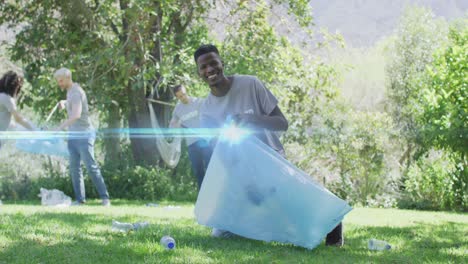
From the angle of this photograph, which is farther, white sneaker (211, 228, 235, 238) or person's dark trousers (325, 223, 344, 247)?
white sneaker (211, 228, 235, 238)

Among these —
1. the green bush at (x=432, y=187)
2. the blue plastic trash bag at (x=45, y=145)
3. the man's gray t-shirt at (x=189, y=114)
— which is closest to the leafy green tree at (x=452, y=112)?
the green bush at (x=432, y=187)

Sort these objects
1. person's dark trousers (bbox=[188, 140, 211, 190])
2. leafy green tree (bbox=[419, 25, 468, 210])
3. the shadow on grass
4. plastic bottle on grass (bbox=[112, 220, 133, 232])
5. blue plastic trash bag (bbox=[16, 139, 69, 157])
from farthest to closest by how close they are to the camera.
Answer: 1. leafy green tree (bbox=[419, 25, 468, 210])
2. blue plastic trash bag (bbox=[16, 139, 69, 157])
3. person's dark trousers (bbox=[188, 140, 211, 190])
4. plastic bottle on grass (bbox=[112, 220, 133, 232])
5. the shadow on grass

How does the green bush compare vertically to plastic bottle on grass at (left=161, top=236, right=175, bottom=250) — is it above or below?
below

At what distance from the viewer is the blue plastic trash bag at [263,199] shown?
3.76 meters

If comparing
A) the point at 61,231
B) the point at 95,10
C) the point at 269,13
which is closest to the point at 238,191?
the point at 61,231

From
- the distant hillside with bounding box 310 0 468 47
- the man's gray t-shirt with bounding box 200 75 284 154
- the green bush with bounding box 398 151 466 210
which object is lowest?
the green bush with bounding box 398 151 466 210

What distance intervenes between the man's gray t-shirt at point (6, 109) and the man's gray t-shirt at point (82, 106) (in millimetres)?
635

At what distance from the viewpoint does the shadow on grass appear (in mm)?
3416

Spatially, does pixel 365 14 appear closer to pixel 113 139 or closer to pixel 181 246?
pixel 113 139

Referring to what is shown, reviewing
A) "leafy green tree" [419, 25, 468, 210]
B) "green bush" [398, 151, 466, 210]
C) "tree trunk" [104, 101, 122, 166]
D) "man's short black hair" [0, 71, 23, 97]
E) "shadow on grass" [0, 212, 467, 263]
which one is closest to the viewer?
"shadow on grass" [0, 212, 467, 263]

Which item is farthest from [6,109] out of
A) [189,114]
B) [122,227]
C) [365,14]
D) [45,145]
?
[365,14]

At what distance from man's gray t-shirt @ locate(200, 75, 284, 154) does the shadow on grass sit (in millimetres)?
740

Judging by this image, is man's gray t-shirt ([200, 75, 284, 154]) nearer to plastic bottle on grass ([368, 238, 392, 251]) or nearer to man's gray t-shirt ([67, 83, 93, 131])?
plastic bottle on grass ([368, 238, 392, 251])

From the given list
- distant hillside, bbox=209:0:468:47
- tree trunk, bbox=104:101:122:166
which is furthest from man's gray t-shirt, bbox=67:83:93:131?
distant hillside, bbox=209:0:468:47
